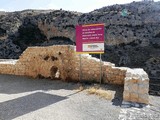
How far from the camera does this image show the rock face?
113 feet

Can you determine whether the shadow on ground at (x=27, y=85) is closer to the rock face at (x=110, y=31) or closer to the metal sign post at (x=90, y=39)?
the metal sign post at (x=90, y=39)

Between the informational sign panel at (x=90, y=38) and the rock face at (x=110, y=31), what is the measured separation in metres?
22.9

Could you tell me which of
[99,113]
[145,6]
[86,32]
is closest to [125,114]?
[99,113]

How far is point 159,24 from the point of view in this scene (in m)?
39.2

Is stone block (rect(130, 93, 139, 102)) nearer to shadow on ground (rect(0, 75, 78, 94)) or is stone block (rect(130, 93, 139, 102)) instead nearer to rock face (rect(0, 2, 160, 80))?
shadow on ground (rect(0, 75, 78, 94))

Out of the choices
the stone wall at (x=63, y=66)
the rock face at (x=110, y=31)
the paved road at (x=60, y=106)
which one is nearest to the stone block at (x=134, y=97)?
the paved road at (x=60, y=106)

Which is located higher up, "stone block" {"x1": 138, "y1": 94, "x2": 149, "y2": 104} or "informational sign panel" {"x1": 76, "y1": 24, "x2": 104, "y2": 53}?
"informational sign panel" {"x1": 76, "y1": 24, "x2": 104, "y2": 53}

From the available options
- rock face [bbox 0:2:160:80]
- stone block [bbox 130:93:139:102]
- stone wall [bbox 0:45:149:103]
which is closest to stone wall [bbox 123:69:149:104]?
stone block [bbox 130:93:139:102]

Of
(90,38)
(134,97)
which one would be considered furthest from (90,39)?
(134,97)

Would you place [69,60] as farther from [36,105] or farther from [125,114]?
[125,114]

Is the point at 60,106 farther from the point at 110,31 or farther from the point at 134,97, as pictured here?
the point at 110,31

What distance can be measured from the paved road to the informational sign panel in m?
1.53

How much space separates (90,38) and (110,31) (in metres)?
31.2

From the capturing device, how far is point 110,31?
39.4 metres
